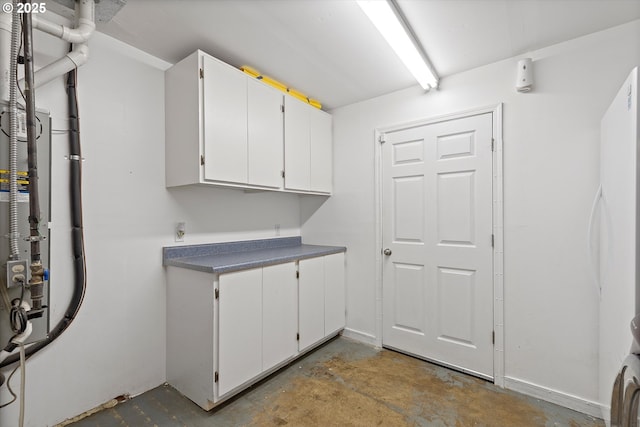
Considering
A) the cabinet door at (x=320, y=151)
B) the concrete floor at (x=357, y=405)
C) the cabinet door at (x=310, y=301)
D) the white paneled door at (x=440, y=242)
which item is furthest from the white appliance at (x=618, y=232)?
the cabinet door at (x=320, y=151)

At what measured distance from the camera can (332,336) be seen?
290 cm

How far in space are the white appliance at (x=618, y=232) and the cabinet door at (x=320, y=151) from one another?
2102 millimetres

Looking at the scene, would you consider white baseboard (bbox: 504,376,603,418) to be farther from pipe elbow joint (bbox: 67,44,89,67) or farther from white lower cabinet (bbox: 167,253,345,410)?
pipe elbow joint (bbox: 67,44,89,67)

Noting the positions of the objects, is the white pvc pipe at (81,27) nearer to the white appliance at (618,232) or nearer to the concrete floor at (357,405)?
the concrete floor at (357,405)

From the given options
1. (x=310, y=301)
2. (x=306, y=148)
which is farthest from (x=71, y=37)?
(x=310, y=301)

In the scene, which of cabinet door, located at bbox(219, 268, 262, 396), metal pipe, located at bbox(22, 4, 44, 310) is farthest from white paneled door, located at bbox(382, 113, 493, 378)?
metal pipe, located at bbox(22, 4, 44, 310)

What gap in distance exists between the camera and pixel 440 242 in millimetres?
2463

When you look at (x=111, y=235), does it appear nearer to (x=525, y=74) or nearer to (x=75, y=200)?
(x=75, y=200)

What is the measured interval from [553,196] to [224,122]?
240 centimetres

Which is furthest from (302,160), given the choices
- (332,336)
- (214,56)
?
(332,336)

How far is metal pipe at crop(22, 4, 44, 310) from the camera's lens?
4.37 ft

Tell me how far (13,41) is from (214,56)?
43.8 inches

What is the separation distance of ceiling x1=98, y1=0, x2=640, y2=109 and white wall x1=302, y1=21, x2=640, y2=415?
7.3 inches

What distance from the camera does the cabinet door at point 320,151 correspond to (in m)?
2.89
